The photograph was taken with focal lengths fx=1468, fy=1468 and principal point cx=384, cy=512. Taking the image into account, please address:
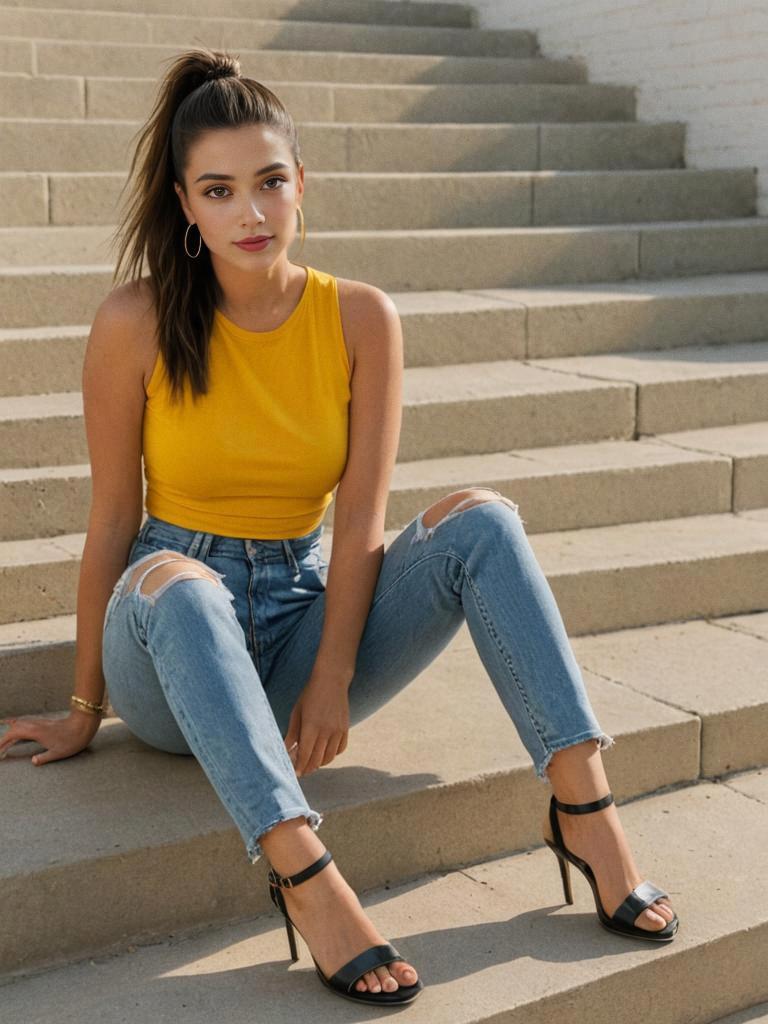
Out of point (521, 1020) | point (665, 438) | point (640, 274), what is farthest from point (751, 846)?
point (640, 274)

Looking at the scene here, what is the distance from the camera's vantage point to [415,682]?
317 centimetres

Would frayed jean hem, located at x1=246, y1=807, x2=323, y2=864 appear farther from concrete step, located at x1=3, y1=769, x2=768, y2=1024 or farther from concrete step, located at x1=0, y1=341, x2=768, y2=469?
concrete step, located at x1=0, y1=341, x2=768, y2=469

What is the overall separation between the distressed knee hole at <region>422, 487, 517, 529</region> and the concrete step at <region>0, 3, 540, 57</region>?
11.9 feet

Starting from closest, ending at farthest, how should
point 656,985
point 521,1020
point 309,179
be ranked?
1. point 521,1020
2. point 656,985
3. point 309,179

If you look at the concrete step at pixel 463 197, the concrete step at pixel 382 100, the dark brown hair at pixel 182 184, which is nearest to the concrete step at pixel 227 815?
the dark brown hair at pixel 182 184

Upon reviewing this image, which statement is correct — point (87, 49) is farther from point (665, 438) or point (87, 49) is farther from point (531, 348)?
point (665, 438)

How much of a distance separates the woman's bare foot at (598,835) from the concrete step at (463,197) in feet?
9.44

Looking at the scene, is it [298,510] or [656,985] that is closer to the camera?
[656,985]

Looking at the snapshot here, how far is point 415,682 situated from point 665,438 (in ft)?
4.95

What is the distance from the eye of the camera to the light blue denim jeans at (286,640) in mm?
2203

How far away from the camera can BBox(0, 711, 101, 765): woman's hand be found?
8.68 ft

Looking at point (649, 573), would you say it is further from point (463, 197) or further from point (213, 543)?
point (463, 197)

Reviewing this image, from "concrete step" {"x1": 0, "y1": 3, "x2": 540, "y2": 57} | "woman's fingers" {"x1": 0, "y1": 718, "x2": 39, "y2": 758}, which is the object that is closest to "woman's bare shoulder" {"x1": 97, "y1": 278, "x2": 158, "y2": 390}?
"woman's fingers" {"x1": 0, "y1": 718, "x2": 39, "y2": 758}

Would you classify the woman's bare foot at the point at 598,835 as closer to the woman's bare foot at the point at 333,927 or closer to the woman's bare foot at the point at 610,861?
the woman's bare foot at the point at 610,861
